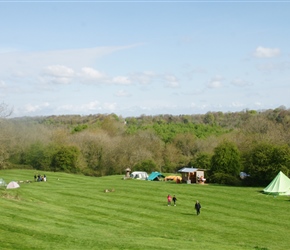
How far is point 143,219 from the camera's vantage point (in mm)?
37406

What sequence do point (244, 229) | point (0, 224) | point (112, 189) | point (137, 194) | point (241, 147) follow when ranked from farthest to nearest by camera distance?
point (241, 147) → point (112, 189) → point (137, 194) → point (244, 229) → point (0, 224)

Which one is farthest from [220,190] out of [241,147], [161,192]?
[241,147]

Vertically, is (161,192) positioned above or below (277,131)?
below

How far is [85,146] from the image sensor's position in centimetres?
10088

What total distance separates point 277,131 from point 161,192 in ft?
155

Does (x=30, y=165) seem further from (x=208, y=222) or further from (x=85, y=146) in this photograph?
(x=208, y=222)

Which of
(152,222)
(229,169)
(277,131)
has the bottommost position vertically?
(152,222)

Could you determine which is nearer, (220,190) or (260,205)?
(260,205)

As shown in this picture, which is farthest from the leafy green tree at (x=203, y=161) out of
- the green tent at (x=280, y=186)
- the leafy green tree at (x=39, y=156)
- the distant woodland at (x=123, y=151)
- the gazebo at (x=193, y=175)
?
the leafy green tree at (x=39, y=156)

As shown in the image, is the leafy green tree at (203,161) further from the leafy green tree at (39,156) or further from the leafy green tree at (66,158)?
the leafy green tree at (39,156)

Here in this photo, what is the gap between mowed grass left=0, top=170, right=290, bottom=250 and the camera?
27109 millimetres

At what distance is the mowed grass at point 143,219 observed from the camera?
27109 mm

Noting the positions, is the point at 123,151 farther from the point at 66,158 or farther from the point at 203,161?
the point at 203,161

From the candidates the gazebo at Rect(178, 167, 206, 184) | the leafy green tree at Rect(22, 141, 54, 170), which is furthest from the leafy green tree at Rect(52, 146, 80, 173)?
the gazebo at Rect(178, 167, 206, 184)
